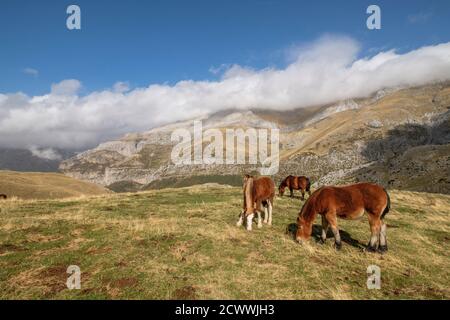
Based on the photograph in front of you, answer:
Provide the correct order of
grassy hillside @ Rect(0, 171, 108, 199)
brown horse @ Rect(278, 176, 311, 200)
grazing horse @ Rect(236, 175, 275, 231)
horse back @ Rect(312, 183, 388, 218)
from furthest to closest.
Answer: grassy hillside @ Rect(0, 171, 108, 199)
brown horse @ Rect(278, 176, 311, 200)
grazing horse @ Rect(236, 175, 275, 231)
horse back @ Rect(312, 183, 388, 218)

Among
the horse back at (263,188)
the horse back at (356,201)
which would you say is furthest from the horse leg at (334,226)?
the horse back at (263,188)

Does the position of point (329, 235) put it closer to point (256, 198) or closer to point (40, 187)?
point (256, 198)

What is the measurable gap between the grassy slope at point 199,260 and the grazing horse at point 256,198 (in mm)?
769

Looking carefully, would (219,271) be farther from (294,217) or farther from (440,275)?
(294,217)

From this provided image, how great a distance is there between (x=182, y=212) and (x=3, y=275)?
12253 mm

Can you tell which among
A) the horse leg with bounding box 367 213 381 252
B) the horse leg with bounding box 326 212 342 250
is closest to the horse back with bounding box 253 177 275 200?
the horse leg with bounding box 326 212 342 250

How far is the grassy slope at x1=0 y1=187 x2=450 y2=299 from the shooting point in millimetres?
11023

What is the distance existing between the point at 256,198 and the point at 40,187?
3444 inches

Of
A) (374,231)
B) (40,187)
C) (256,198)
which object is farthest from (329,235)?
(40,187)

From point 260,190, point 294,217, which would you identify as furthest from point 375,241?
point 294,217

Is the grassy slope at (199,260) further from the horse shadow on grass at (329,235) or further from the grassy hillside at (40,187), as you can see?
the grassy hillside at (40,187)

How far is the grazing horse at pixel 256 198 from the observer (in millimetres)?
18297

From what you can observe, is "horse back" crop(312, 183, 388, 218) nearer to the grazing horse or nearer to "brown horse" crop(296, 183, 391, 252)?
"brown horse" crop(296, 183, 391, 252)

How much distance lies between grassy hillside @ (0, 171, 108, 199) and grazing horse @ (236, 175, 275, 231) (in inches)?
2249
